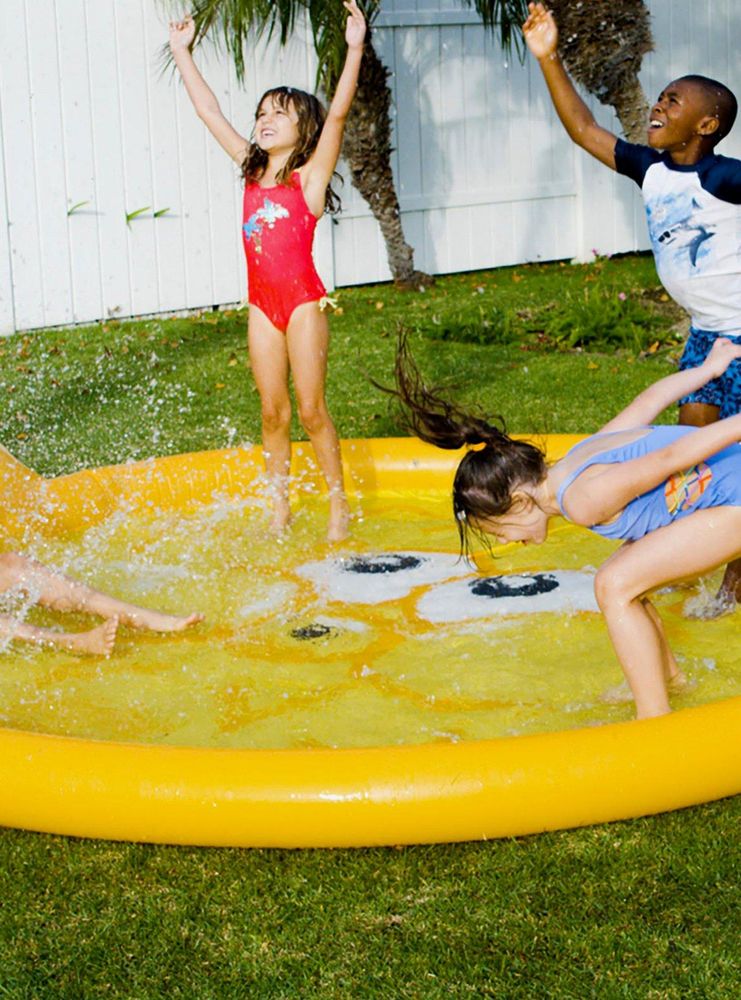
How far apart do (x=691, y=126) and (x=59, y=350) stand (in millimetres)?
5487

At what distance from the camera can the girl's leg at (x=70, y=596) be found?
4.08 meters

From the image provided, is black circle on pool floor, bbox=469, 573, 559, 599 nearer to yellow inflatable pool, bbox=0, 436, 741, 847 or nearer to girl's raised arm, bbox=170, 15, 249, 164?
yellow inflatable pool, bbox=0, 436, 741, 847

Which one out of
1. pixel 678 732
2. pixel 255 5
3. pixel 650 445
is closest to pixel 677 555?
pixel 650 445

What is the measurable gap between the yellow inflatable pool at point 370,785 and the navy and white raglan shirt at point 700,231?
1.57 metres

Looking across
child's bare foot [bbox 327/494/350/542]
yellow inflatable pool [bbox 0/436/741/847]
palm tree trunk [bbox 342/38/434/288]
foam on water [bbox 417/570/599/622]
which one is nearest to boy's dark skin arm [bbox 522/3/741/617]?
foam on water [bbox 417/570/599/622]

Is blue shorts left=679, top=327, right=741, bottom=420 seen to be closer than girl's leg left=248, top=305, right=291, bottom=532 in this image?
Yes

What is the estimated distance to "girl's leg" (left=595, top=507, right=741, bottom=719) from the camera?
324 centimetres

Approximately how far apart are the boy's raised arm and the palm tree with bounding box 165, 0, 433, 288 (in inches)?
207

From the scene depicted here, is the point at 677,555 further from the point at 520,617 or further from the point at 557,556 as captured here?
the point at 557,556

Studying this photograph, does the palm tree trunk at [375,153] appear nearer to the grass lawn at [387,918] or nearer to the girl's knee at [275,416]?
the girl's knee at [275,416]

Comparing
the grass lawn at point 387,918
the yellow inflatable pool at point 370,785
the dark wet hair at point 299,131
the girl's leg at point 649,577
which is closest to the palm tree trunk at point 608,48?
the dark wet hair at point 299,131

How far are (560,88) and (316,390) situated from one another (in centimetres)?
130

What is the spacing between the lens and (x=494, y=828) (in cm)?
280

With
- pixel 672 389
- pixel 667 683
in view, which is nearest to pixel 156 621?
pixel 667 683
